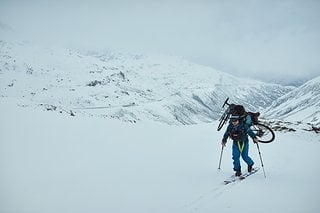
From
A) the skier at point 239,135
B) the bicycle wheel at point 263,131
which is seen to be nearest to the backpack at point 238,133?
the skier at point 239,135

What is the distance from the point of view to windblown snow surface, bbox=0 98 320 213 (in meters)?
7.71

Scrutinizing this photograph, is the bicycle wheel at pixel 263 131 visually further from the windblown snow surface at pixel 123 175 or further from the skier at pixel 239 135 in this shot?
the skier at pixel 239 135

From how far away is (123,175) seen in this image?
1022cm

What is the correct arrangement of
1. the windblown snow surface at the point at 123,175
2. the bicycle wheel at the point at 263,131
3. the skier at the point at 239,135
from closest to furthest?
the windblown snow surface at the point at 123,175 → the skier at the point at 239,135 → the bicycle wheel at the point at 263,131

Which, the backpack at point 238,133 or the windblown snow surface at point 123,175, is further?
the backpack at point 238,133

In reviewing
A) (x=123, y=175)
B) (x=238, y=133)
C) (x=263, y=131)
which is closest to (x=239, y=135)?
(x=238, y=133)

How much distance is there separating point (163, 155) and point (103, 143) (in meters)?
3.10

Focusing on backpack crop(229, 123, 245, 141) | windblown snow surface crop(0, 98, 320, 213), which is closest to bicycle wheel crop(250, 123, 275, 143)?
windblown snow surface crop(0, 98, 320, 213)

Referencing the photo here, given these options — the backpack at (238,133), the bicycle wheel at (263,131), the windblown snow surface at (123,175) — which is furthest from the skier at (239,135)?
the bicycle wheel at (263,131)

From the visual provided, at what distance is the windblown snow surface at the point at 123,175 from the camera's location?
771 cm

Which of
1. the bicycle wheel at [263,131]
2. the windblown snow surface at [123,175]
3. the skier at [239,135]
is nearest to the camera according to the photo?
the windblown snow surface at [123,175]

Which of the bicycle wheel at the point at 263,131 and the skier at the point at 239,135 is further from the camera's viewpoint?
the bicycle wheel at the point at 263,131

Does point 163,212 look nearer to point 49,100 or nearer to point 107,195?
point 107,195

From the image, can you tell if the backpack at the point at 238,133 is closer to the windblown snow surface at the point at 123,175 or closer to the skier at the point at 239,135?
the skier at the point at 239,135
